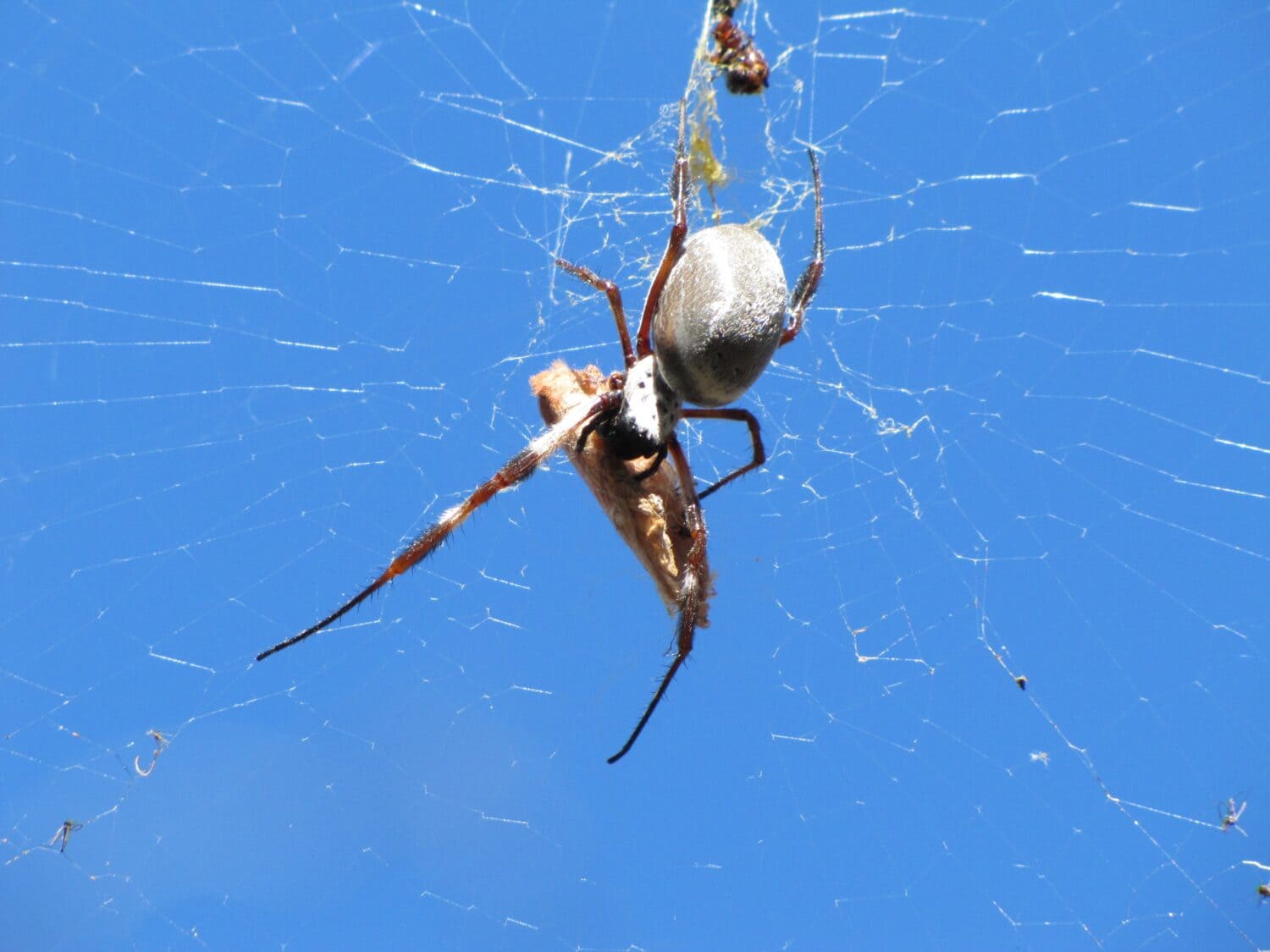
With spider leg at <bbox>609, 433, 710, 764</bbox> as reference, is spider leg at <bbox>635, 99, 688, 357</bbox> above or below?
above

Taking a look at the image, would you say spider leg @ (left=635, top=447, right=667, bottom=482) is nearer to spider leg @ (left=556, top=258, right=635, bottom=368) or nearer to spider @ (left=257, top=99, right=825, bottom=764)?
spider @ (left=257, top=99, right=825, bottom=764)

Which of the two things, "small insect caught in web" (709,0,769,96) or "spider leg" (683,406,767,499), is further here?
"small insect caught in web" (709,0,769,96)

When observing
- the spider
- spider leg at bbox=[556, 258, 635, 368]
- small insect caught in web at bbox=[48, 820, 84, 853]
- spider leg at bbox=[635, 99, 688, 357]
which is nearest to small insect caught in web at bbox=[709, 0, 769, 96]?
the spider

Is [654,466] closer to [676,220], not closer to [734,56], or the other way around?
[676,220]

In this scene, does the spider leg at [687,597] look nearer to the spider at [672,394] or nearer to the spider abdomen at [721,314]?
the spider at [672,394]

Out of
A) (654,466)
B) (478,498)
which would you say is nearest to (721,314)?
(654,466)

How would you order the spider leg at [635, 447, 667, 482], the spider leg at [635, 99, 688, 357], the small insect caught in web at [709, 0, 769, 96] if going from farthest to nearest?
the small insect caught in web at [709, 0, 769, 96]
the spider leg at [635, 447, 667, 482]
the spider leg at [635, 99, 688, 357]

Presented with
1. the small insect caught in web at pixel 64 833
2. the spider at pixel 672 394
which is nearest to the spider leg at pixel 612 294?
the spider at pixel 672 394
